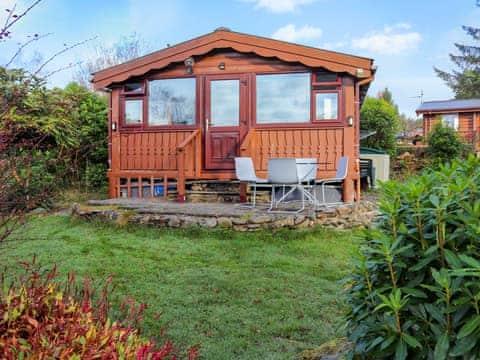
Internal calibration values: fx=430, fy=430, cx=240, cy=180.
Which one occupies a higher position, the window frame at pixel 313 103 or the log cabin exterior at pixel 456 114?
the log cabin exterior at pixel 456 114

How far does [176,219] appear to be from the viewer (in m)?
6.05

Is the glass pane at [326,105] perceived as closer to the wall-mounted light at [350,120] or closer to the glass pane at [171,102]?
the wall-mounted light at [350,120]

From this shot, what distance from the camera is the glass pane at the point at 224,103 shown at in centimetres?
768

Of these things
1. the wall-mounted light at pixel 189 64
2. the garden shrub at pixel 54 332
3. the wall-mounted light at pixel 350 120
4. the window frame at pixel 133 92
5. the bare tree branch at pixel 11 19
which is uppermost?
the wall-mounted light at pixel 189 64

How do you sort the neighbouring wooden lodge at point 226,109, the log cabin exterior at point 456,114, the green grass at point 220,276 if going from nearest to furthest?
the green grass at point 220,276
the neighbouring wooden lodge at point 226,109
the log cabin exterior at point 456,114

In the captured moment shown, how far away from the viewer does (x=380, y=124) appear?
520 inches

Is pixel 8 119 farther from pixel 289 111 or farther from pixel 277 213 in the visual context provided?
pixel 289 111

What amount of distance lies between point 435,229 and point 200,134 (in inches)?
262

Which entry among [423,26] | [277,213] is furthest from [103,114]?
[423,26]

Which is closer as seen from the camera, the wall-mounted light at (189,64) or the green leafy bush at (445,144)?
the wall-mounted light at (189,64)

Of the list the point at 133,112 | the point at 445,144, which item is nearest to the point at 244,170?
the point at 133,112

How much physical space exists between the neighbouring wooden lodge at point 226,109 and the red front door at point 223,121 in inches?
0.7

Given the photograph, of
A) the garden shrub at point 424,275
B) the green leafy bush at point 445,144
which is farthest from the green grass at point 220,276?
the green leafy bush at point 445,144

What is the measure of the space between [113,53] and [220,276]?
2279 cm
